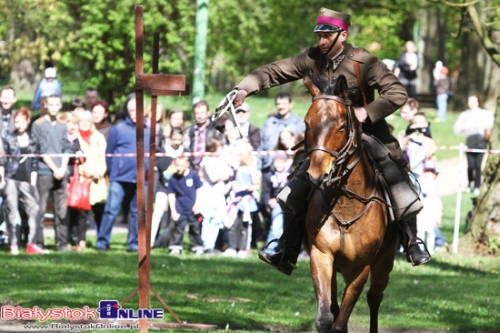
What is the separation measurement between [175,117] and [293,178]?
27.2 ft

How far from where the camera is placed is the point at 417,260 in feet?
31.8

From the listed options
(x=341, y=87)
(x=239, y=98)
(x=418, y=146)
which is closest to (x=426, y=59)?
(x=418, y=146)

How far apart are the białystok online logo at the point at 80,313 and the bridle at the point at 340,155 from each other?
318cm

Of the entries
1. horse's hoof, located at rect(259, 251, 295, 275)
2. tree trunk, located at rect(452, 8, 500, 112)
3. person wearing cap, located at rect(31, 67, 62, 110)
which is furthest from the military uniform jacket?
tree trunk, located at rect(452, 8, 500, 112)

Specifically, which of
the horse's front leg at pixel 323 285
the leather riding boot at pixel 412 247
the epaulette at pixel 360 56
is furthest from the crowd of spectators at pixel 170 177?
the horse's front leg at pixel 323 285

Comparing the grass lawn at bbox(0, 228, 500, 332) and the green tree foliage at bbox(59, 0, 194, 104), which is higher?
the green tree foliage at bbox(59, 0, 194, 104)

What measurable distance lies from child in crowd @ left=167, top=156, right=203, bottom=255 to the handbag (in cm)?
136

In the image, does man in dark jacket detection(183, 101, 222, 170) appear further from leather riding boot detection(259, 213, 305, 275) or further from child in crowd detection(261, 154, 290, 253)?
leather riding boot detection(259, 213, 305, 275)

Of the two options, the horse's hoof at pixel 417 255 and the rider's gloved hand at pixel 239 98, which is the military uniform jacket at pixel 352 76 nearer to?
the rider's gloved hand at pixel 239 98

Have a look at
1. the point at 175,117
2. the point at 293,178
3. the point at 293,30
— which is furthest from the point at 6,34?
the point at 293,178

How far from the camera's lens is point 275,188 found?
679 inches

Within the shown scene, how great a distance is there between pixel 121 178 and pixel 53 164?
1.13 m

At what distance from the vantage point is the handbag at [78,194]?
659 inches

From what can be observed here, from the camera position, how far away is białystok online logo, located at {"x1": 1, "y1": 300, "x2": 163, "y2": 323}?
10961mm
